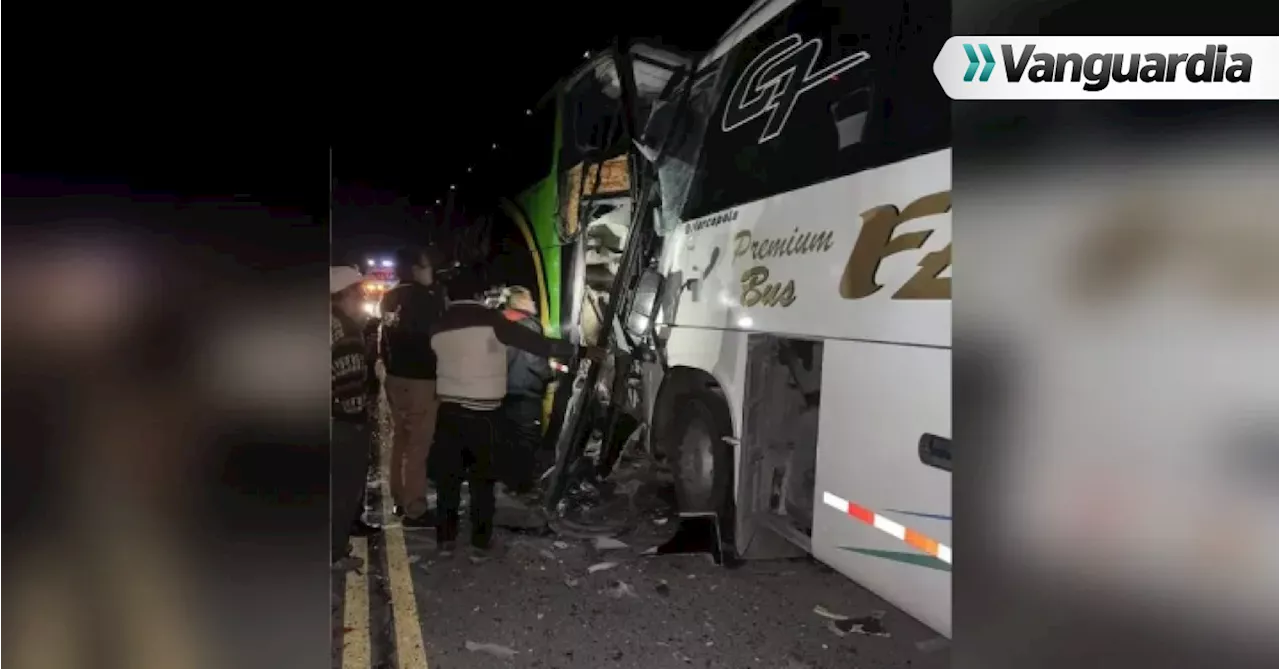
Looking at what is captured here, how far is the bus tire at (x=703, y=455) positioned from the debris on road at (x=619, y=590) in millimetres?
735

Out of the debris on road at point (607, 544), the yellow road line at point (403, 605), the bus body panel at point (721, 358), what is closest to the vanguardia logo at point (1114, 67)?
the bus body panel at point (721, 358)

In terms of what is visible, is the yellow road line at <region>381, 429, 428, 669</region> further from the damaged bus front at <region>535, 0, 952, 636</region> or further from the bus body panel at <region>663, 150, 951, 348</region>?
the bus body panel at <region>663, 150, 951, 348</region>

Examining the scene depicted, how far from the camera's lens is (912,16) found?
10.8 feet

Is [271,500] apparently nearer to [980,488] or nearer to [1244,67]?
[980,488]

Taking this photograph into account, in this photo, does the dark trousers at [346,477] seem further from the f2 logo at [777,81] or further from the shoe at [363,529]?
the f2 logo at [777,81]

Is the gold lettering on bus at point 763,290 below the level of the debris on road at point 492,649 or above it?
above

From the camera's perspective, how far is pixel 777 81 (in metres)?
4.36

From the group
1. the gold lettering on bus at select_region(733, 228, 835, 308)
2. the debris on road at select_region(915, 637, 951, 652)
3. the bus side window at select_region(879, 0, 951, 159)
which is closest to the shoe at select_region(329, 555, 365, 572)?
the gold lettering on bus at select_region(733, 228, 835, 308)

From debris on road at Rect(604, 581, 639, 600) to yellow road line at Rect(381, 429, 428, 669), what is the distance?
1036 millimetres

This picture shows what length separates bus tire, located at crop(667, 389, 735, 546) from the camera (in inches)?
184

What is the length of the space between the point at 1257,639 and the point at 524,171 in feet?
30.5

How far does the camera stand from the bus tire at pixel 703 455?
4668 mm

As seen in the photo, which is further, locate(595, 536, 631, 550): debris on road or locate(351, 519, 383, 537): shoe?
locate(351, 519, 383, 537): shoe

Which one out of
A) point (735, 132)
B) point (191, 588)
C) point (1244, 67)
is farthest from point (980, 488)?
point (735, 132)
